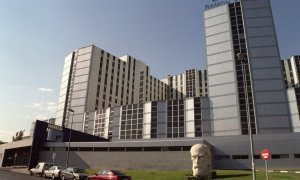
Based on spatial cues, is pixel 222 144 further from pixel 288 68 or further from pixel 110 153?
pixel 288 68

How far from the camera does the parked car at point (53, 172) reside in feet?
107

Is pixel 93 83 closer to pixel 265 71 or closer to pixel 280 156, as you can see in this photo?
pixel 265 71

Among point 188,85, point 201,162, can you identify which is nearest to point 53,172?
point 201,162

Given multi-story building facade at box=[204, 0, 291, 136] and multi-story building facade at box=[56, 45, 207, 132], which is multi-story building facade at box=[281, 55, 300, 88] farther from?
multi-story building facade at box=[56, 45, 207, 132]

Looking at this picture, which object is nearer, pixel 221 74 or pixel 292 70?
pixel 221 74

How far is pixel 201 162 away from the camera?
3164 cm

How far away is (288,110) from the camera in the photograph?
67.6m

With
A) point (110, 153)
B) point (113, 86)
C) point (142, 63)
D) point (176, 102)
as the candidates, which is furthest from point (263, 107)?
point (142, 63)

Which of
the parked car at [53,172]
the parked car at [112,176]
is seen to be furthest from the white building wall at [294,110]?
the parked car at [53,172]

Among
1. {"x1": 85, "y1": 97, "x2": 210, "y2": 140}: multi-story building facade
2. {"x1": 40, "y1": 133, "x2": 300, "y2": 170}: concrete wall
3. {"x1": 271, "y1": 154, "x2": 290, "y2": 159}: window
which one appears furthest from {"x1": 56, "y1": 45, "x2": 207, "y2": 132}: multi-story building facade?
{"x1": 271, "y1": 154, "x2": 290, "y2": 159}: window

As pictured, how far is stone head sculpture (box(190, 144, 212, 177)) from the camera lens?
31.3 m

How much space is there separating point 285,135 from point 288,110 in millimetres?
18257

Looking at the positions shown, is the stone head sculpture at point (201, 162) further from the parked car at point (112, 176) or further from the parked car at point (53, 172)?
the parked car at point (53, 172)

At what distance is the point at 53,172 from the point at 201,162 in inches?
704
